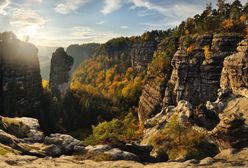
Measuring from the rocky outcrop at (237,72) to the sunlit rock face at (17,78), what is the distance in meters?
69.3

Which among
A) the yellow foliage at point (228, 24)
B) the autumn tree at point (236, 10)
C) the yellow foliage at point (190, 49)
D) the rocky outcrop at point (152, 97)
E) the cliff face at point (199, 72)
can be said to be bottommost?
the rocky outcrop at point (152, 97)

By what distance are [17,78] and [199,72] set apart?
63098mm

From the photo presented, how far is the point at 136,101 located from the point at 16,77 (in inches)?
2650

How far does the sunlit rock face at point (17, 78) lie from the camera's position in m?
114

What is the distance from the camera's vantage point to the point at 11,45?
388ft

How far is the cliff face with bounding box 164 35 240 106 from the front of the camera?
3864 inches

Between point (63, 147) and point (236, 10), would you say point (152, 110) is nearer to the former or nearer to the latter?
point (236, 10)

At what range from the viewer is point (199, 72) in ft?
339

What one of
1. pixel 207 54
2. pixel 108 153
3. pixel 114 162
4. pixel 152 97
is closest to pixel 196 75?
pixel 207 54

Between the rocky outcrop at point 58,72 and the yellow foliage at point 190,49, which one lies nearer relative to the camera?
the yellow foliage at point 190,49

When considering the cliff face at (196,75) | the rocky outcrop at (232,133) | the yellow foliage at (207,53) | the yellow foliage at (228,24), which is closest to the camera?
the rocky outcrop at (232,133)

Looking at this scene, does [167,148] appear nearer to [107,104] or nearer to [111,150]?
[111,150]

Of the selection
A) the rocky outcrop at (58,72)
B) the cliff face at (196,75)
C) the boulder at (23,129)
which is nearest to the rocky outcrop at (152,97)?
the cliff face at (196,75)

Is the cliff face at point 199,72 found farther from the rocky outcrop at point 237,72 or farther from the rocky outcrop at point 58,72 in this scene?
the rocky outcrop at point 58,72
